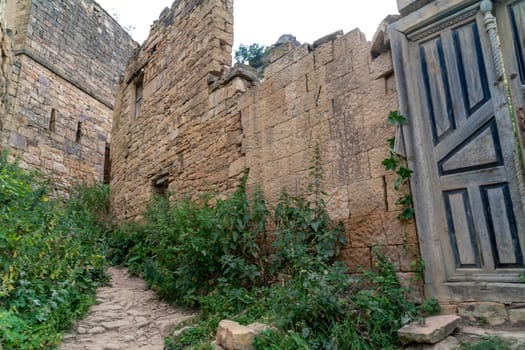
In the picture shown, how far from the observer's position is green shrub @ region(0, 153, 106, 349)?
3094mm

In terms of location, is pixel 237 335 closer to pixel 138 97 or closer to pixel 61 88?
pixel 138 97

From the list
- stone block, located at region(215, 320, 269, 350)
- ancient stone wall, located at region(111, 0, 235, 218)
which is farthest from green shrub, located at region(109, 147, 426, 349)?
ancient stone wall, located at region(111, 0, 235, 218)

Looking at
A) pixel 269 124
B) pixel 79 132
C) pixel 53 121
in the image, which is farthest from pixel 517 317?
pixel 79 132

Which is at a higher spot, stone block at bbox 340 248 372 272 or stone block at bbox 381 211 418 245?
stone block at bbox 381 211 418 245

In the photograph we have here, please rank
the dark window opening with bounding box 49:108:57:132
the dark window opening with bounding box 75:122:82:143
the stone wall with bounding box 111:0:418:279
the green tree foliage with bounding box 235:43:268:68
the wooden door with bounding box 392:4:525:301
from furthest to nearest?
the green tree foliage with bounding box 235:43:268:68 < the dark window opening with bounding box 75:122:82:143 < the dark window opening with bounding box 49:108:57:132 < the stone wall with bounding box 111:0:418:279 < the wooden door with bounding box 392:4:525:301

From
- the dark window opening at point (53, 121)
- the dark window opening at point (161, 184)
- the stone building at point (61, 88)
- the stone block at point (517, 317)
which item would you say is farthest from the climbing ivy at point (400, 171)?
the dark window opening at point (53, 121)

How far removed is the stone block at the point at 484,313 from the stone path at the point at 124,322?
2.45 metres

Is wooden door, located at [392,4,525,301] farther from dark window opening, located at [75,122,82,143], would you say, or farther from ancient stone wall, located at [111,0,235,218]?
dark window opening, located at [75,122,82,143]

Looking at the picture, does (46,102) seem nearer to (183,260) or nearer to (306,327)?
(183,260)

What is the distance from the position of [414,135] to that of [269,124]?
1.89 meters

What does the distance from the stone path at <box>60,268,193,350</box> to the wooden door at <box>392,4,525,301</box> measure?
98.3 inches

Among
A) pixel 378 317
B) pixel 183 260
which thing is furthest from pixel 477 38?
pixel 183 260

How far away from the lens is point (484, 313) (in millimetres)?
2648

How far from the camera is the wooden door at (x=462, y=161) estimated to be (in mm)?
2721
